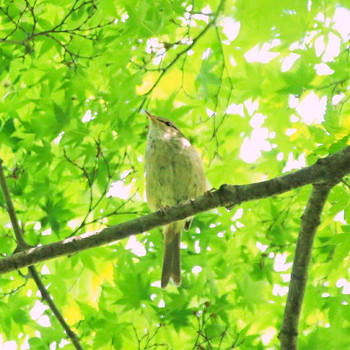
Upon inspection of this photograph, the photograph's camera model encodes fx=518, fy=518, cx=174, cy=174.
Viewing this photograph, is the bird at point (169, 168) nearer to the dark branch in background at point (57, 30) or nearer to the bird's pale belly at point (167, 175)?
the bird's pale belly at point (167, 175)

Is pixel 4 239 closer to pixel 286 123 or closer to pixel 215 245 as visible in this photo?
pixel 215 245

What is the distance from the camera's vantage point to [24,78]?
5035 mm

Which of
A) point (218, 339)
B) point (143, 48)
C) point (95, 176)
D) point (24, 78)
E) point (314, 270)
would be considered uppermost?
point (24, 78)

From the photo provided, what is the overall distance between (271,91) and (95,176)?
181cm

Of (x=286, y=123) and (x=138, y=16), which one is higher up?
(x=138, y=16)

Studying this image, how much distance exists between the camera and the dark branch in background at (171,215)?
11.3ft

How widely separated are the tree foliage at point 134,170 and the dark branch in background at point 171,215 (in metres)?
0.55

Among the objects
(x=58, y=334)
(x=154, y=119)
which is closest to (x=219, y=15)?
(x=154, y=119)

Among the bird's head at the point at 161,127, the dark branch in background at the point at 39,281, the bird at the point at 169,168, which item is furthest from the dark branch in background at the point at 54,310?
the bird's head at the point at 161,127

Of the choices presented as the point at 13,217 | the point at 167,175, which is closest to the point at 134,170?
the point at 167,175

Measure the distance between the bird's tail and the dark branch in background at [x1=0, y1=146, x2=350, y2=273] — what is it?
1.34 m

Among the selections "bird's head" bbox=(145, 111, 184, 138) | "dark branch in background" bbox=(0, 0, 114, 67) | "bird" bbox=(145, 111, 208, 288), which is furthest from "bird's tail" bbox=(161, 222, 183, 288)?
"dark branch in background" bbox=(0, 0, 114, 67)

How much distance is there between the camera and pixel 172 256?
507cm

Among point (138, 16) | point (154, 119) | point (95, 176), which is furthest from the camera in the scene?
point (154, 119)
